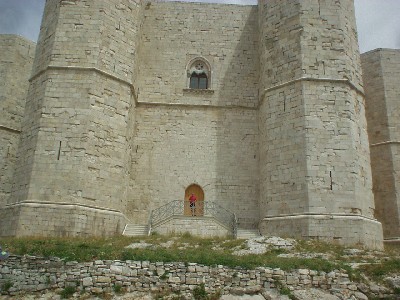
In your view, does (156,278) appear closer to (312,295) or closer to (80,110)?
(312,295)

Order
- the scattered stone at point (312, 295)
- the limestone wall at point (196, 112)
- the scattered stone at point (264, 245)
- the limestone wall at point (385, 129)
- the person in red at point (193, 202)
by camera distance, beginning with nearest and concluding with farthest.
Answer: the scattered stone at point (312, 295) → the scattered stone at point (264, 245) → the person in red at point (193, 202) → the limestone wall at point (196, 112) → the limestone wall at point (385, 129)

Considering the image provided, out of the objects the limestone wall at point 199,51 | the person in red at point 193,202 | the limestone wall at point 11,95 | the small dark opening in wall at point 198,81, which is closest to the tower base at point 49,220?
the person in red at point 193,202

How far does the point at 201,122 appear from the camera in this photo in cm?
1656

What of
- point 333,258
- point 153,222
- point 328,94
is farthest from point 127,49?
point 333,258

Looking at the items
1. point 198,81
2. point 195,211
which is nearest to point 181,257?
point 195,211

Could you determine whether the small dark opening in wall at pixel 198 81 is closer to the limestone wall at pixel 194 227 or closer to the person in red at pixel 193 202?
the person in red at pixel 193 202

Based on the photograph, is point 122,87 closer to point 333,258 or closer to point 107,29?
point 107,29

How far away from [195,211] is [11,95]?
9.92 metres

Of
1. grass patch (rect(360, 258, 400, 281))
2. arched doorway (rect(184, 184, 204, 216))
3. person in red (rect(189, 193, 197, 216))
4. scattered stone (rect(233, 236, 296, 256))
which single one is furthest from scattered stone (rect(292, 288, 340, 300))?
arched doorway (rect(184, 184, 204, 216))

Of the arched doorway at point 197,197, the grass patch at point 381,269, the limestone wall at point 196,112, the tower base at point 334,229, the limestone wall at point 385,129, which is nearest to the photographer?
the grass patch at point 381,269

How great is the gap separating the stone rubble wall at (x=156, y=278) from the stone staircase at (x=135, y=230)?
4.88 meters

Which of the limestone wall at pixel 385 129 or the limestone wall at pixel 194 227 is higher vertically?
the limestone wall at pixel 385 129

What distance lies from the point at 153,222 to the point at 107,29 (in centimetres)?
704

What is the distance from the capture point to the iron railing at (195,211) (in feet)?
49.2
